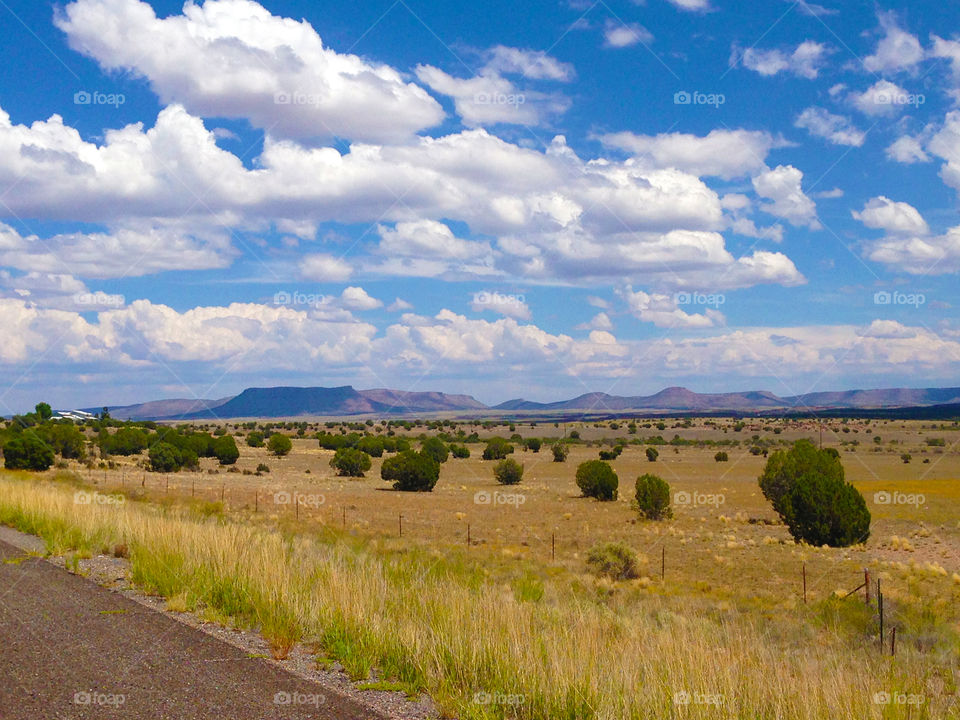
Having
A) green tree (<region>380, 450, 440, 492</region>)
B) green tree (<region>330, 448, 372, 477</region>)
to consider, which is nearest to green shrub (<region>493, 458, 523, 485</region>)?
green tree (<region>380, 450, 440, 492</region>)

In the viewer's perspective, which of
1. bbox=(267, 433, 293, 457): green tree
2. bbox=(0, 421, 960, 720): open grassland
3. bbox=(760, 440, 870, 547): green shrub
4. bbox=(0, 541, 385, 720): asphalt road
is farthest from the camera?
bbox=(267, 433, 293, 457): green tree

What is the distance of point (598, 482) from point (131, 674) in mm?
47513

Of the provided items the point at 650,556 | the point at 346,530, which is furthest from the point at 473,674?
the point at 650,556

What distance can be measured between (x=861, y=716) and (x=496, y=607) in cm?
410

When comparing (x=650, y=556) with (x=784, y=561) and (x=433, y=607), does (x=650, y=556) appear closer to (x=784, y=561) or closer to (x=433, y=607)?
(x=784, y=561)

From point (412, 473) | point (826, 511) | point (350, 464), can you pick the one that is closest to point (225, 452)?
point (350, 464)

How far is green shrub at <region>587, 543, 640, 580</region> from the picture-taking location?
24375 millimetres

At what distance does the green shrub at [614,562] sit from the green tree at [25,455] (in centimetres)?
4048

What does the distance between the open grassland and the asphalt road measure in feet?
2.60

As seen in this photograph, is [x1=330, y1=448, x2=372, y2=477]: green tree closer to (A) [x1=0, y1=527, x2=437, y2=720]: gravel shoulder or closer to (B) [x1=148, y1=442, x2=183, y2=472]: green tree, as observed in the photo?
(B) [x1=148, y1=442, x2=183, y2=472]: green tree

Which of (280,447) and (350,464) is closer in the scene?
(350,464)

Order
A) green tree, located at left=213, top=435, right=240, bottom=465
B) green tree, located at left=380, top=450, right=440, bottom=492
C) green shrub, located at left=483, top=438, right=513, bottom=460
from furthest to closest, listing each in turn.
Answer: green shrub, located at left=483, top=438, right=513, bottom=460, green tree, located at left=213, top=435, right=240, bottom=465, green tree, located at left=380, top=450, right=440, bottom=492

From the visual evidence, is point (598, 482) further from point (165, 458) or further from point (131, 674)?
point (131, 674)

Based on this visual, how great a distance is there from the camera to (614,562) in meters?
24.7
